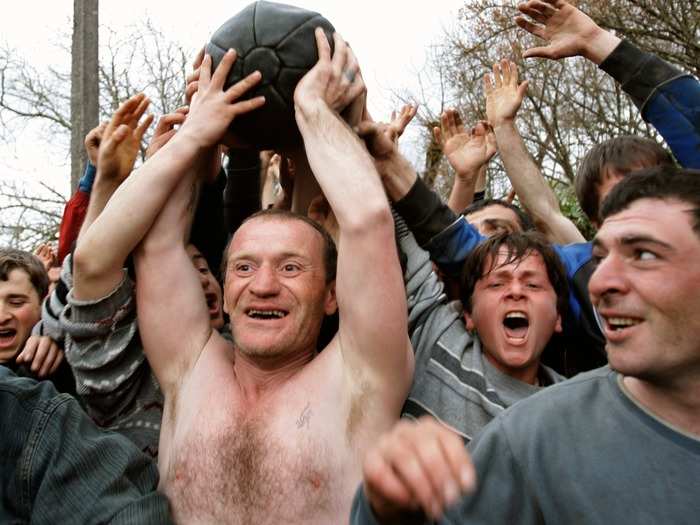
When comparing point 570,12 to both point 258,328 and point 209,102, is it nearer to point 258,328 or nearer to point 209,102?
point 209,102

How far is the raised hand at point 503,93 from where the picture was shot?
14.3 feet

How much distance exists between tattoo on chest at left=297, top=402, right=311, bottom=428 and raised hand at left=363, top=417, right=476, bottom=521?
91cm

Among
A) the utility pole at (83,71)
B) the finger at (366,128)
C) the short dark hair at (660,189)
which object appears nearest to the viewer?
the short dark hair at (660,189)

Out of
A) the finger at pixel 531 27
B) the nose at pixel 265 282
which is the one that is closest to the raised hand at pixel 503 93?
the finger at pixel 531 27

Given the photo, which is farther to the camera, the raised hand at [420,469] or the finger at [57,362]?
the finger at [57,362]

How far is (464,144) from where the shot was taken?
4598 mm

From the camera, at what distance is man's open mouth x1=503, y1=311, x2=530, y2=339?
2.86 meters

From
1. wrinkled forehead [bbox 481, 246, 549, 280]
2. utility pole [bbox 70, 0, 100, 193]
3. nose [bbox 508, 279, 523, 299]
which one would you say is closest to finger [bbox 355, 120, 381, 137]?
wrinkled forehead [bbox 481, 246, 549, 280]

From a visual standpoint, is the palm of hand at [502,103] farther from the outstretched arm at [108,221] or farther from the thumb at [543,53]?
the outstretched arm at [108,221]

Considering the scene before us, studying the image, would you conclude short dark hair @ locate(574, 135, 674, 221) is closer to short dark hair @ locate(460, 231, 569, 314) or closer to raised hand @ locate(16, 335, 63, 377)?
short dark hair @ locate(460, 231, 569, 314)

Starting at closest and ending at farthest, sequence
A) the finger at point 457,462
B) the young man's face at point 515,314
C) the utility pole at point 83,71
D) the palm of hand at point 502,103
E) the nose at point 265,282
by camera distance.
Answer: the finger at point 457,462
the nose at point 265,282
the young man's face at point 515,314
the palm of hand at point 502,103
the utility pole at point 83,71

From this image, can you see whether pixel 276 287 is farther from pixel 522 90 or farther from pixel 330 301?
pixel 522 90

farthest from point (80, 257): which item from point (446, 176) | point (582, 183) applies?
point (446, 176)

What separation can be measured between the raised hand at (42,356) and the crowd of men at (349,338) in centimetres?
1
